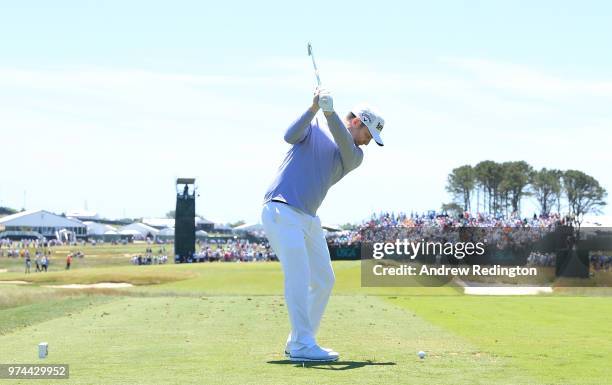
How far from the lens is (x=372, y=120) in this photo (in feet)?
33.0

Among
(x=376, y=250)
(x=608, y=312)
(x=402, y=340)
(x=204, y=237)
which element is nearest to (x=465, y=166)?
(x=204, y=237)

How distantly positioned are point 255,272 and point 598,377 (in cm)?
5244

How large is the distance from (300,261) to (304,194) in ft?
2.45

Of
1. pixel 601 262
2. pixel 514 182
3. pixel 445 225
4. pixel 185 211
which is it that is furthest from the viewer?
pixel 514 182

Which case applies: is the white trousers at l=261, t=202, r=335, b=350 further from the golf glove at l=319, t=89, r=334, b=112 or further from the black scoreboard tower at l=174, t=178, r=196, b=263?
the black scoreboard tower at l=174, t=178, r=196, b=263

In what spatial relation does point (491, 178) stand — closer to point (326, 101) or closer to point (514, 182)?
point (514, 182)

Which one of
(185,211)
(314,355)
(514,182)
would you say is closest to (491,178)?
(514,182)

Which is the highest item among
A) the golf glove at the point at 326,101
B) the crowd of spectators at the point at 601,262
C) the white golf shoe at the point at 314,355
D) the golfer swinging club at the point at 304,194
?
the golf glove at the point at 326,101

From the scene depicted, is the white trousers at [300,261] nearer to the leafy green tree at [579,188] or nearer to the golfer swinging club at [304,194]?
the golfer swinging club at [304,194]

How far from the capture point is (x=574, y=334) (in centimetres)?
1527

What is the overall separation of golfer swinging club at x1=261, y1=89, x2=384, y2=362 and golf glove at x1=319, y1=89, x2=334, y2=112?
474 millimetres

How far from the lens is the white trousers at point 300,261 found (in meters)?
10.2

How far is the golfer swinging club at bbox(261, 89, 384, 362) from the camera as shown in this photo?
33.3 ft

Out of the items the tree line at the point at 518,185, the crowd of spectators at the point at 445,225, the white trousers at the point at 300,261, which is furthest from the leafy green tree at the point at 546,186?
the white trousers at the point at 300,261
